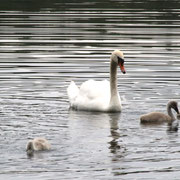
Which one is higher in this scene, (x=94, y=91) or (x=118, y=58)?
(x=118, y=58)

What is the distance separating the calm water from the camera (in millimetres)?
13797

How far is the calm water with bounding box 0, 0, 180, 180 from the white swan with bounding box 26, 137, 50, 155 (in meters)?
0.11

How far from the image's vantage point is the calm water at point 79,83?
13797mm

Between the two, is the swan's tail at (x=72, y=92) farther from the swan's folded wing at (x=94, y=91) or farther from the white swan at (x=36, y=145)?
the white swan at (x=36, y=145)

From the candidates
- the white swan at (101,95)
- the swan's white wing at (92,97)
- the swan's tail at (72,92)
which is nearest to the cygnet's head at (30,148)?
the white swan at (101,95)

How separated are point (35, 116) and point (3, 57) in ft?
30.1

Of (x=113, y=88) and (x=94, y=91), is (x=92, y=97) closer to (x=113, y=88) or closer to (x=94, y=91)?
(x=94, y=91)

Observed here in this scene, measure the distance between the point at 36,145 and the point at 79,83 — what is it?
8.25 m

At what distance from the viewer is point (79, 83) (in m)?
22.7

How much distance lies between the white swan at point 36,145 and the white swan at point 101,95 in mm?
4588

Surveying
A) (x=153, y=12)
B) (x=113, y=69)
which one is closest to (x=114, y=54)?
(x=113, y=69)

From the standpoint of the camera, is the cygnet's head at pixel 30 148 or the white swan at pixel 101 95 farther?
the white swan at pixel 101 95

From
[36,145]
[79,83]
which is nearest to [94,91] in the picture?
[79,83]

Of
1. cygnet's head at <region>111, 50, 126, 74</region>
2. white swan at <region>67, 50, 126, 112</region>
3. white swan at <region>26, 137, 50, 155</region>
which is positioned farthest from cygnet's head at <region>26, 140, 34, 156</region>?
cygnet's head at <region>111, 50, 126, 74</region>
